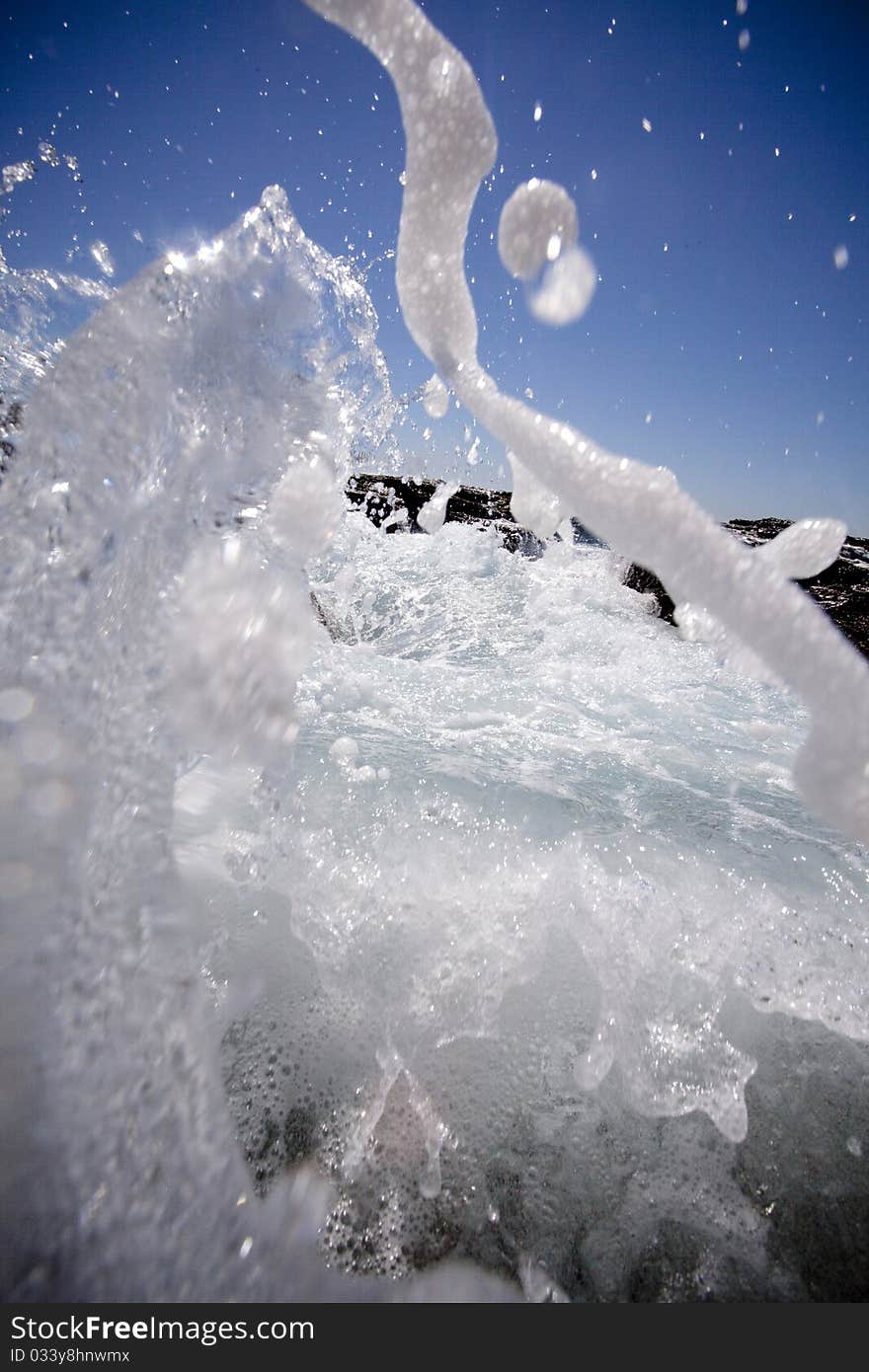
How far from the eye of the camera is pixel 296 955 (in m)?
1.76

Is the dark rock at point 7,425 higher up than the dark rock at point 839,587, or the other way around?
the dark rock at point 839,587

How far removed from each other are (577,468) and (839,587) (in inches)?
521

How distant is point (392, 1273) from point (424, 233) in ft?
8.12

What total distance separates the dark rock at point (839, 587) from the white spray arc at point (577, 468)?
5094 mm

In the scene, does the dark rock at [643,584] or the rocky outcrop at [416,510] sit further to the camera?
the rocky outcrop at [416,510]

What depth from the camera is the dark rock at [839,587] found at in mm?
8258

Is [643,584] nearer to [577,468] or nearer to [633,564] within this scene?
[633,564]

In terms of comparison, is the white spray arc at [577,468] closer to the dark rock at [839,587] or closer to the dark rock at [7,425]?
the dark rock at [7,425]

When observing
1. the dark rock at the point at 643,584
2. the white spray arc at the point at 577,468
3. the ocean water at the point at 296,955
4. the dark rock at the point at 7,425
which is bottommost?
the ocean water at the point at 296,955

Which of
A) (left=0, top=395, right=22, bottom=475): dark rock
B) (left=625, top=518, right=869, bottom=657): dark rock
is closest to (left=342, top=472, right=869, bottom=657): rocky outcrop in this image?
(left=625, top=518, right=869, bottom=657): dark rock

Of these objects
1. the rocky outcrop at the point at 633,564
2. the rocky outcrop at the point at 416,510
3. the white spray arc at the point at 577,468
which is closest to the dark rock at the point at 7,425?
the white spray arc at the point at 577,468

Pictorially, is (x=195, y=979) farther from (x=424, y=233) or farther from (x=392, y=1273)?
(x=424, y=233)

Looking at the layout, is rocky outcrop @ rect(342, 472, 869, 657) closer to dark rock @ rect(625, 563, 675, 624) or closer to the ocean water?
dark rock @ rect(625, 563, 675, 624)

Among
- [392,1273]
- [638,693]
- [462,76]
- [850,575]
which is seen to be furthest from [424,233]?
[850,575]
